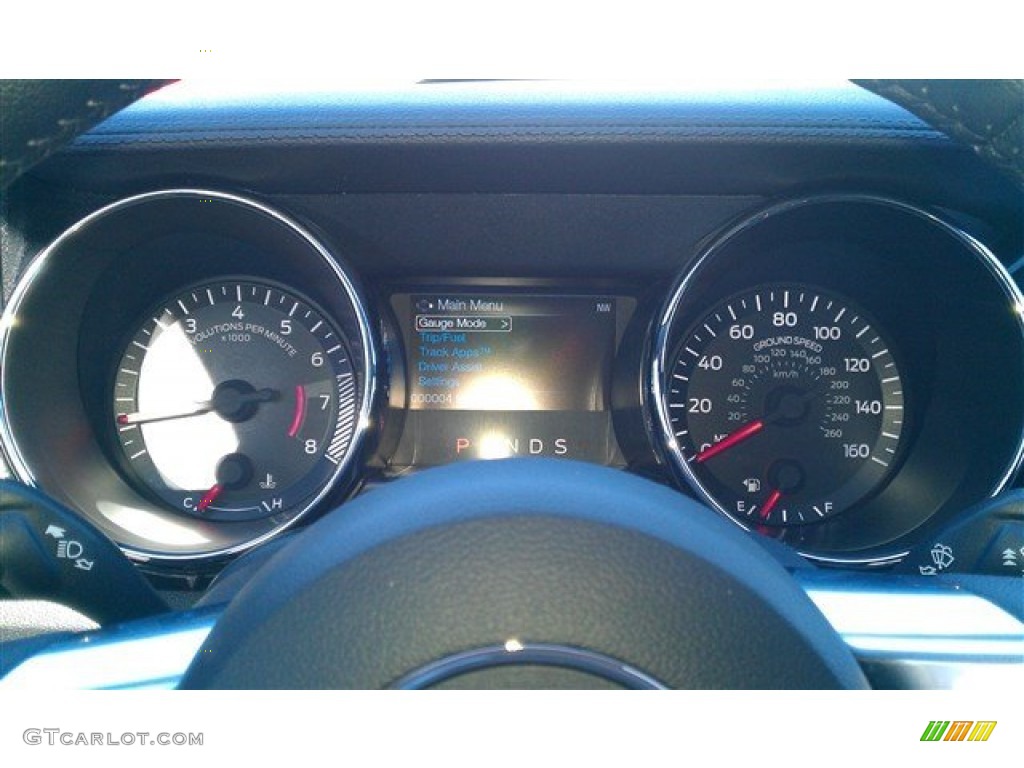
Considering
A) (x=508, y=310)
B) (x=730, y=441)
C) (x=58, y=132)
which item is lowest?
(x=730, y=441)

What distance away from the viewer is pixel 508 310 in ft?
8.43

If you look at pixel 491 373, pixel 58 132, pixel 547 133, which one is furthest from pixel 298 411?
pixel 58 132

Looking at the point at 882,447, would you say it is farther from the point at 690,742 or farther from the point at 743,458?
the point at 690,742

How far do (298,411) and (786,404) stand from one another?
107 cm

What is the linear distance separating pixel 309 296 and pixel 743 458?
1.03 m

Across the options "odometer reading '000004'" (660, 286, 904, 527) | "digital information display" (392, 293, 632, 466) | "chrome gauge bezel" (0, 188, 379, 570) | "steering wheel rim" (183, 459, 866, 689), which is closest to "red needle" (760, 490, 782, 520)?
"odometer reading '000004'" (660, 286, 904, 527)

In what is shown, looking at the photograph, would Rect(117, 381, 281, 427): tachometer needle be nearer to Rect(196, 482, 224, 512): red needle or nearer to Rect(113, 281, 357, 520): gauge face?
Rect(113, 281, 357, 520): gauge face

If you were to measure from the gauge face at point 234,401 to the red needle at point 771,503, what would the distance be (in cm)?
91

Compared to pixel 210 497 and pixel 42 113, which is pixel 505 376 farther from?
pixel 42 113

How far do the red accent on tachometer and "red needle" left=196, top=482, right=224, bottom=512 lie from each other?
0.19 meters

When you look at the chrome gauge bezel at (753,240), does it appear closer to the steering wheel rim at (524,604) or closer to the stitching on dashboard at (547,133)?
the stitching on dashboard at (547,133)

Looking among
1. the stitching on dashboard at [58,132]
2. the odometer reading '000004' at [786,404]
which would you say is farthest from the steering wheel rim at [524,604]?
the odometer reading '000004' at [786,404]

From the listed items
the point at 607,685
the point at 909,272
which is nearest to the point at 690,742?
the point at 607,685

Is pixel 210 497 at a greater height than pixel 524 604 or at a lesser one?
lesser
